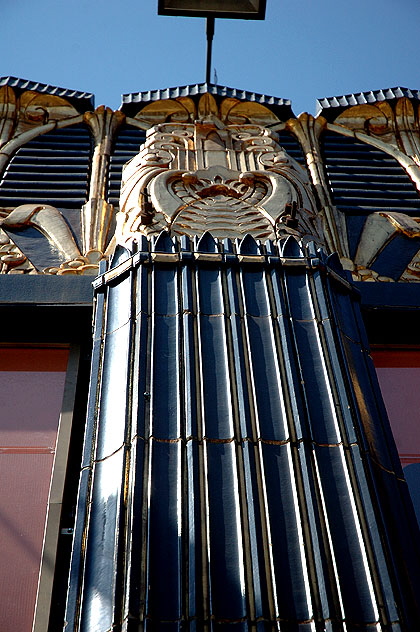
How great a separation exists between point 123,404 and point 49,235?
4151mm

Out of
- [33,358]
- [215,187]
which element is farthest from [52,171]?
[33,358]

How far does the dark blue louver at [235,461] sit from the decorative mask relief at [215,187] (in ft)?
4.62

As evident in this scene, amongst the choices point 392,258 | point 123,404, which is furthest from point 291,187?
point 123,404


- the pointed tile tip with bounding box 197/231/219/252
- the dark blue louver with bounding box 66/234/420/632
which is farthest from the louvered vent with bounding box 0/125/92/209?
the dark blue louver with bounding box 66/234/420/632

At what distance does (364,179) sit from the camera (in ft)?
35.5

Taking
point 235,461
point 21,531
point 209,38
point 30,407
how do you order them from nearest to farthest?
1. point 235,461
2. point 21,531
3. point 30,407
4. point 209,38

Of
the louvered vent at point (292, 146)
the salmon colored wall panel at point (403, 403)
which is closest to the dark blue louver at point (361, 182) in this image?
the louvered vent at point (292, 146)

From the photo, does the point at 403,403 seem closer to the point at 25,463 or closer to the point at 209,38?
the point at 25,463

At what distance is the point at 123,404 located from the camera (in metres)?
5.29

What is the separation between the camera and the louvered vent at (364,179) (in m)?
10.1

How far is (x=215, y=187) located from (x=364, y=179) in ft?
9.94

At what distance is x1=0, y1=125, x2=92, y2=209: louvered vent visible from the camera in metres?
9.82

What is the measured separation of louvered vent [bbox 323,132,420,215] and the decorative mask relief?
110 cm

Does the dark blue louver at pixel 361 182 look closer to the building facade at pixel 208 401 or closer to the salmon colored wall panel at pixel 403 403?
the building facade at pixel 208 401
